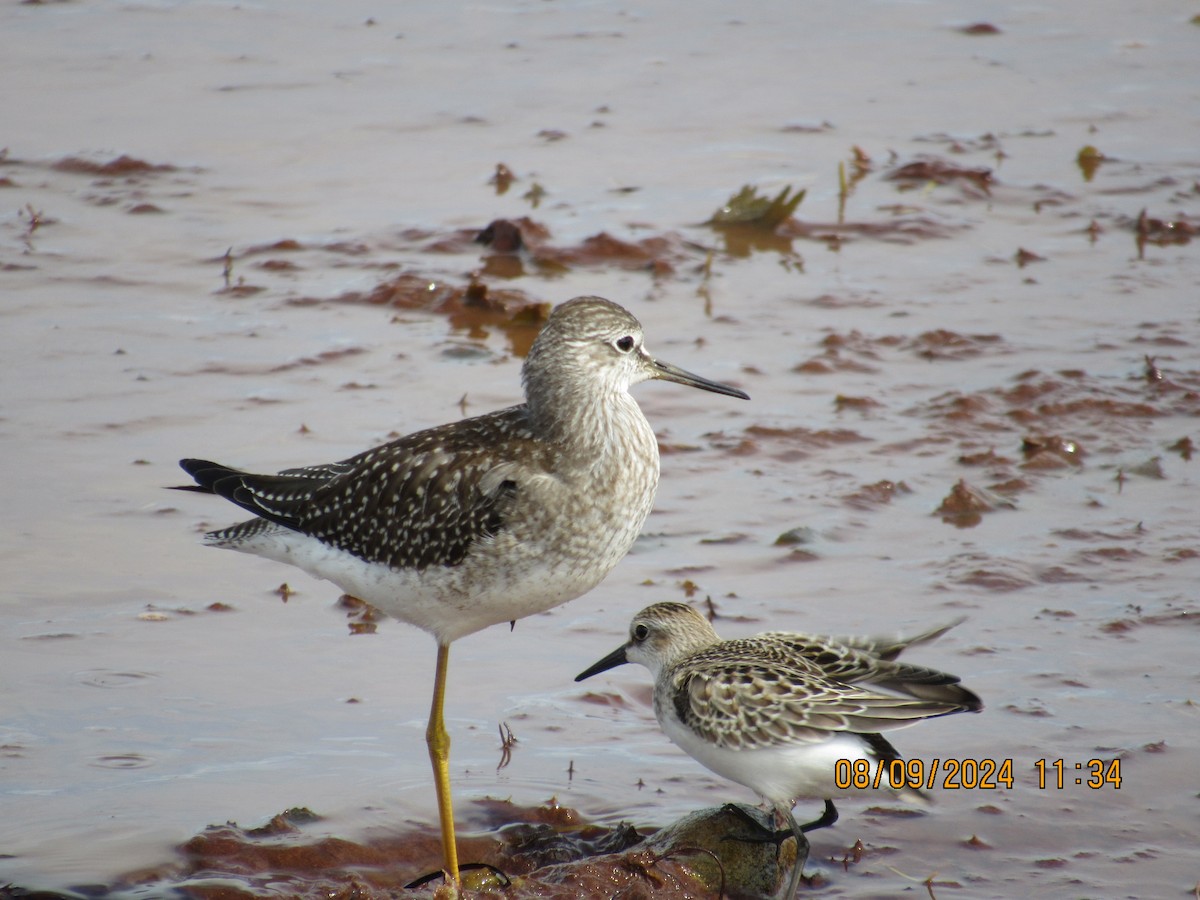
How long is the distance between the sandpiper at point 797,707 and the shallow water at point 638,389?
486mm

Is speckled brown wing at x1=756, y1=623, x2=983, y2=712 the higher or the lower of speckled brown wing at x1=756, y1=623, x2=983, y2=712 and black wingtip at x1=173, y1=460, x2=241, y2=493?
the lower

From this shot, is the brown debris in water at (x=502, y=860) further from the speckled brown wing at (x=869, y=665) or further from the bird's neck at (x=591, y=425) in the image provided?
the bird's neck at (x=591, y=425)

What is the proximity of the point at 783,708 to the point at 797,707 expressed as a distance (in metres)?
0.05

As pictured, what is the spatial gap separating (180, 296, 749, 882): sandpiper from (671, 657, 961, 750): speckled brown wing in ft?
2.33

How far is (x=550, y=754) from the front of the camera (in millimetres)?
6941

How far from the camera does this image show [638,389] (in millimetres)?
10562

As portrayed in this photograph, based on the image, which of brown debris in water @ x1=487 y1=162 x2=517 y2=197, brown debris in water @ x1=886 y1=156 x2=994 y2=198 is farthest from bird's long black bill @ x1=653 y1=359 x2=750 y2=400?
brown debris in water @ x1=886 y1=156 x2=994 y2=198

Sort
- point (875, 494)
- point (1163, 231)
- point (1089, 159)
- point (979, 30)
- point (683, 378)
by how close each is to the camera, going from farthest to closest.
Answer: point (979, 30), point (1089, 159), point (1163, 231), point (875, 494), point (683, 378)

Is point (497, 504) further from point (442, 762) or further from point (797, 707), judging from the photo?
point (797, 707)

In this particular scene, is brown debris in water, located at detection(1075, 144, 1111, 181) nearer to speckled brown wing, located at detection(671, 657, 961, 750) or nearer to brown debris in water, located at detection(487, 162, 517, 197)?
brown debris in water, located at detection(487, 162, 517, 197)

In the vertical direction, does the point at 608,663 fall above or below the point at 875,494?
below

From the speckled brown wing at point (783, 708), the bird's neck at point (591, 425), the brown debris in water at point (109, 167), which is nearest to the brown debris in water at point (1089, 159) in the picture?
the brown debris in water at point (109, 167)

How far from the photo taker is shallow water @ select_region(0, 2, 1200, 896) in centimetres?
681

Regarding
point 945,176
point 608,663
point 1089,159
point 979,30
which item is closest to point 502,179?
point 945,176
